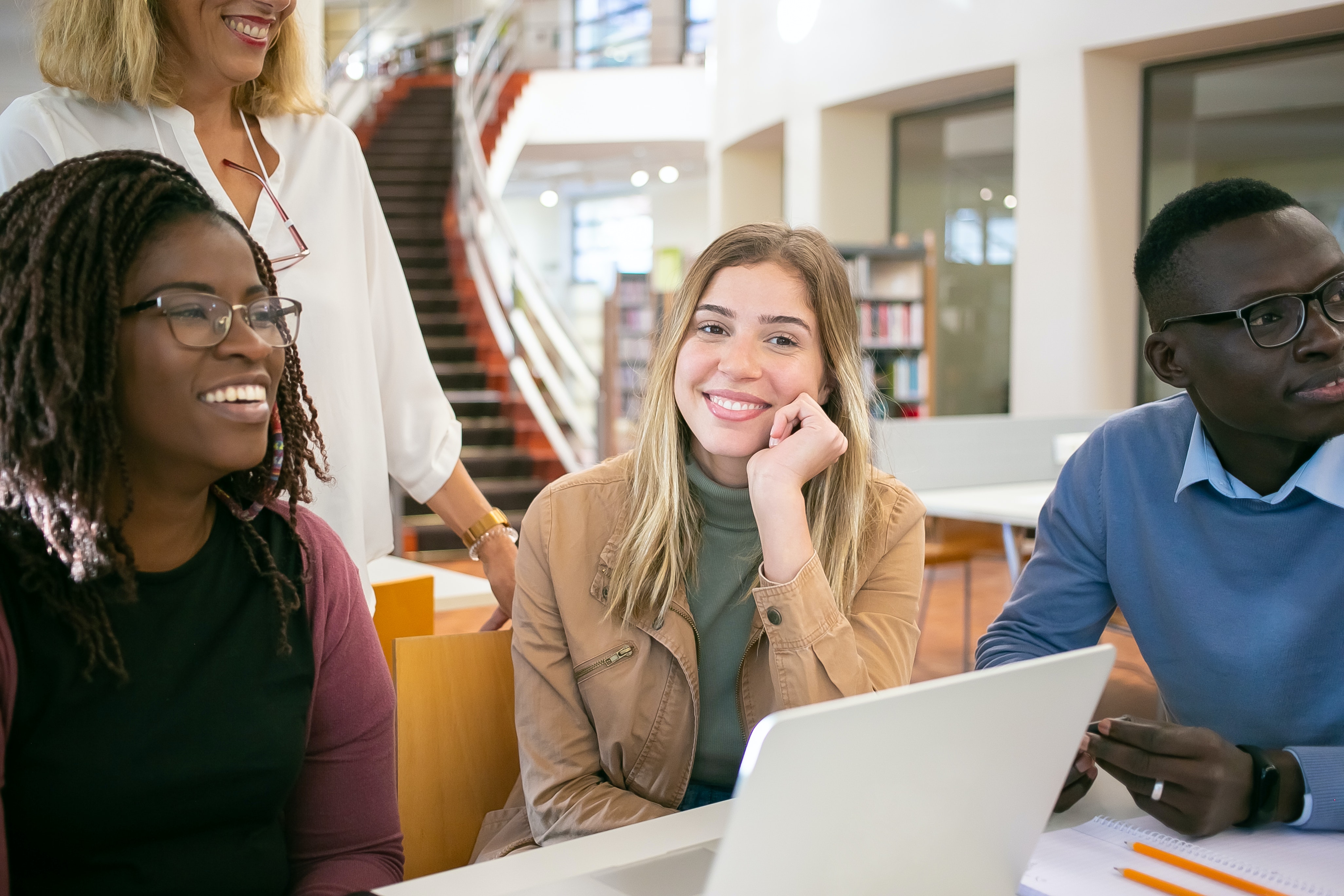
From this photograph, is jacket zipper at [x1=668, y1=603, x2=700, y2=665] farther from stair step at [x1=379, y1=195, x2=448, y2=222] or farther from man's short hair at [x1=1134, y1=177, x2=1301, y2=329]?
stair step at [x1=379, y1=195, x2=448, y2=222]

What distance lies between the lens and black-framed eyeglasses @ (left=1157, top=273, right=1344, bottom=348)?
121cm

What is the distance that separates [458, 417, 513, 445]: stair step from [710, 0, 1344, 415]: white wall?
311cm

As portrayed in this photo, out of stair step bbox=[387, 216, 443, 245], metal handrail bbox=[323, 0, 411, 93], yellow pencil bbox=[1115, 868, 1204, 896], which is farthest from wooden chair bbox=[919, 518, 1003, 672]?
metal handrail bbox=[323, 0, 411, 93]

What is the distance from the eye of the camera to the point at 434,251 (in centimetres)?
813

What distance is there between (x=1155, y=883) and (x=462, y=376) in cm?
643

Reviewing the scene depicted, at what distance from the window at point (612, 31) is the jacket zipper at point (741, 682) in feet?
40.5

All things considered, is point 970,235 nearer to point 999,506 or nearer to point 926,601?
point 926,601

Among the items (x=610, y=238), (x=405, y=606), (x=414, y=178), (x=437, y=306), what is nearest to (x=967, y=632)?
(x=405, y=606)

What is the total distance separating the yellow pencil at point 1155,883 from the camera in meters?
0.87

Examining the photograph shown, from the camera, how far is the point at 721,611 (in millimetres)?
1438

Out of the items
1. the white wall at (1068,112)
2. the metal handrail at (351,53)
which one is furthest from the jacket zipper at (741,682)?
the metal handrail at (351,53)

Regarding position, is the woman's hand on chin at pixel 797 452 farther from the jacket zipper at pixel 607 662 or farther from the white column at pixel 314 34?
the white column at pixel 314 34

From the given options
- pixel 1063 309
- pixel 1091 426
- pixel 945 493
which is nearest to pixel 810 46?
pixel 1063 309

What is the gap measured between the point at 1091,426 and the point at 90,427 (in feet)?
16.2
